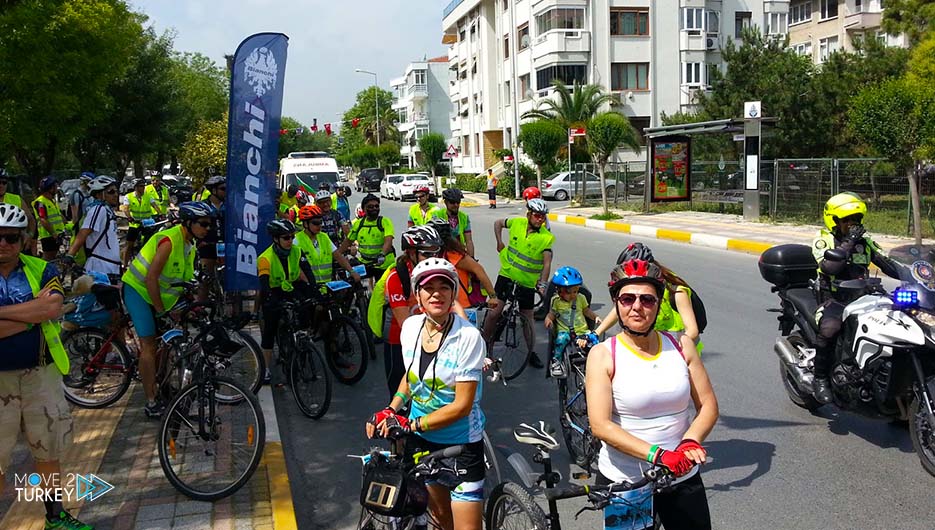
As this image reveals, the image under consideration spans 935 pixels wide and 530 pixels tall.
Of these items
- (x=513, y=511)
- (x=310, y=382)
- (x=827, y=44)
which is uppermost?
(x=827, y=44)

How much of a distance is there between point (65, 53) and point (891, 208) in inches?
760

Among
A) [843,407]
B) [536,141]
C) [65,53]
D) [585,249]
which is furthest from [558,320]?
[536,141]

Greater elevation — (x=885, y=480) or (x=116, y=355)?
(x=116, y=355)

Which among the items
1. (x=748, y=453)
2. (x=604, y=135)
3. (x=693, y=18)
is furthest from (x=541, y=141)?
(x=748, y=453)

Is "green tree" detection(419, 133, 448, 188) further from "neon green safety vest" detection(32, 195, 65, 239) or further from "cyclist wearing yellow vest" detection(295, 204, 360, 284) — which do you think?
"cyclist wearing yellow vest" detection(295, 204, 360, 284)

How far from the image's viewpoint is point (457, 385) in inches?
145

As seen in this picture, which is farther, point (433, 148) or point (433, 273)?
point (433, 148)

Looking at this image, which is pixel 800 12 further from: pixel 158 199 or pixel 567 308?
pixel 567 308

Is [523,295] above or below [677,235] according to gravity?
above

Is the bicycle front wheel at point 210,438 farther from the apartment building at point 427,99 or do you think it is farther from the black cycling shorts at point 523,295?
the apartment building at point 427,99

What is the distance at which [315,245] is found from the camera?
26.9 ft

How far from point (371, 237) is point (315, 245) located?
2.20 meters

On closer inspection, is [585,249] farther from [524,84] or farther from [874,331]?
[524,84]

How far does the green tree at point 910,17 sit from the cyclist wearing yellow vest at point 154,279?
2330 cm
